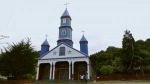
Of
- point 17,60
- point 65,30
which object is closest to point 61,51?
point 65,30

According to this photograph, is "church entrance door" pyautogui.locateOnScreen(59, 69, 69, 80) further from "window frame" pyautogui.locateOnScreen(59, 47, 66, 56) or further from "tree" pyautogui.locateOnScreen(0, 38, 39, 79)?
"tree" pyautogui.locateOnScreen(0, 38, 39, 79)

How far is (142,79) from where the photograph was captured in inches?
1028

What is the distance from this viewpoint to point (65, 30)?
38.7 meters

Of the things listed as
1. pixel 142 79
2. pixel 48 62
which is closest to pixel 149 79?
pixel 142 79

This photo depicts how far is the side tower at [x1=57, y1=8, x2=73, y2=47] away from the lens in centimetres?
3766

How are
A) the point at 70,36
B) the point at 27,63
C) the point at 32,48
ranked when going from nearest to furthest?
the point at 27,63 < the point at 32,48 < the point at 70,36

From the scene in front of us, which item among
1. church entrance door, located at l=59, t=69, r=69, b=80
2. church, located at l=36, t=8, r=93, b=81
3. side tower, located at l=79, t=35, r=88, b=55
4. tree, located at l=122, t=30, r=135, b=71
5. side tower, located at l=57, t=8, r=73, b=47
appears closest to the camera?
tree, located at l=122, t=30, r=135, b=71

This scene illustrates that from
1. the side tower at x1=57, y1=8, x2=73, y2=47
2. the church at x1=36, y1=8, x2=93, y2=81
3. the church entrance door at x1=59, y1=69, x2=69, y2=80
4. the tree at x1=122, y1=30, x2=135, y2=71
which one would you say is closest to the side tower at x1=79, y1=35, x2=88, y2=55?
the church at x1=36, y1=8, x2=93, y2=81

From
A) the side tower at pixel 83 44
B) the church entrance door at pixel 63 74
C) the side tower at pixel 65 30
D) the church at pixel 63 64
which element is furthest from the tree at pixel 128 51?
the side tower at pixel 65 30

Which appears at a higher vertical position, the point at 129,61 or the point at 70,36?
the point at 70,36

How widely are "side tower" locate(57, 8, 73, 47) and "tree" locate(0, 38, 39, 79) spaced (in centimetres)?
1179

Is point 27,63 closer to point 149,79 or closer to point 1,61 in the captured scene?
point 1,61

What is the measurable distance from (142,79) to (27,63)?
1846cm

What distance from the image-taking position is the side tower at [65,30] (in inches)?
1483
